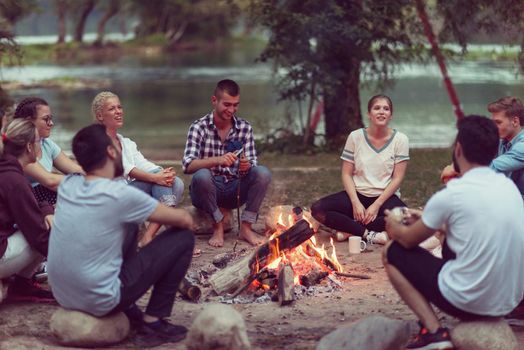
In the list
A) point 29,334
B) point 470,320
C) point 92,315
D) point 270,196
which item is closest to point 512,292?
point 470,320

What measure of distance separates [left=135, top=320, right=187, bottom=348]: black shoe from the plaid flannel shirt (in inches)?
98.4

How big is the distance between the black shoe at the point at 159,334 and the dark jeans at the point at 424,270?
1.22 metres

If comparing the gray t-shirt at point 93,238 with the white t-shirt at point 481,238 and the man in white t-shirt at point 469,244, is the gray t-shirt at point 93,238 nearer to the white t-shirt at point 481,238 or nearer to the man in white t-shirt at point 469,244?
the man in white t-shirt at point 469,244

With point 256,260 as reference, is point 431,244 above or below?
below

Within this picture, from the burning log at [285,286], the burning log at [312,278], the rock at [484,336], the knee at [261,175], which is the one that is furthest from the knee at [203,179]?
the rock at [484,336]

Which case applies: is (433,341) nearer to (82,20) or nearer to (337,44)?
(337,44)

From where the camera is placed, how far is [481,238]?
4.44 m

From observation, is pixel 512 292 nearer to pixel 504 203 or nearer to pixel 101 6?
pixel 504 203

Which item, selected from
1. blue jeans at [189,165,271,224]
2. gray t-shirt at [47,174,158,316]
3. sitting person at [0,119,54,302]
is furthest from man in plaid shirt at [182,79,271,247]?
gray t-shirt at [47,174,158,316]

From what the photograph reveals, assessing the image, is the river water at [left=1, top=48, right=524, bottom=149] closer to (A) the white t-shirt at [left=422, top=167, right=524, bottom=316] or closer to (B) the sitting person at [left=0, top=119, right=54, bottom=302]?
(B) the sitting person at [left=0, top=119, right=54, bottom=302]

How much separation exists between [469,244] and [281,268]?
1701 millimetres

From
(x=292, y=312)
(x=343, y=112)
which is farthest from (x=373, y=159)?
(x=343, y=112)

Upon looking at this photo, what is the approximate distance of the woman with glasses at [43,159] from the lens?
240 inches

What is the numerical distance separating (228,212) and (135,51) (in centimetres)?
4581
